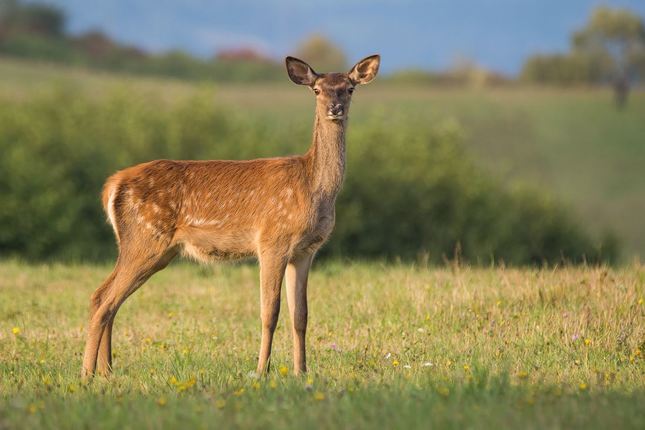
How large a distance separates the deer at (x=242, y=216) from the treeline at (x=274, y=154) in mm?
27118

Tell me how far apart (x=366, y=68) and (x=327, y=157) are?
1183mm

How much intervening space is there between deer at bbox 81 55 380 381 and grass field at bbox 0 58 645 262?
43212 mm

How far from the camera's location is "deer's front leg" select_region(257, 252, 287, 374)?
336 inches

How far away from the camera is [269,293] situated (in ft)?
28.2

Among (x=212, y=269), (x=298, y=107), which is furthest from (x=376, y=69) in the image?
(x=298, y=107)

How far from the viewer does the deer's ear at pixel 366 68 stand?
9500 millimetres

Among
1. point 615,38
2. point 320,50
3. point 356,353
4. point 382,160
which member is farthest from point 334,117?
point 320,50

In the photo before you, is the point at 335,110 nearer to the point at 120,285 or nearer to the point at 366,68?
the point at 366,68

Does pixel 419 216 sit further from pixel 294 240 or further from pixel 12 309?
pixel 294 240

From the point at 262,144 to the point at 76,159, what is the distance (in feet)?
26.9

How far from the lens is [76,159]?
123ft

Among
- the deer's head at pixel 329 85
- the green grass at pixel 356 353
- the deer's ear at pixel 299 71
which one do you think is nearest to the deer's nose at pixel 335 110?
the deer's head at pixel 329 85

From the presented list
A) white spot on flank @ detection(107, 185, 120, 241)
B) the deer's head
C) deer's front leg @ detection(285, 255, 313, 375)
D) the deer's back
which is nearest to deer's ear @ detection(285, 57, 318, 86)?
the deer's head

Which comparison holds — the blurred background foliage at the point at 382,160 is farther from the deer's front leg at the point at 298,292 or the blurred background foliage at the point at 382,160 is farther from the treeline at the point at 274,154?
the deer's front leg at the point at 298,292
